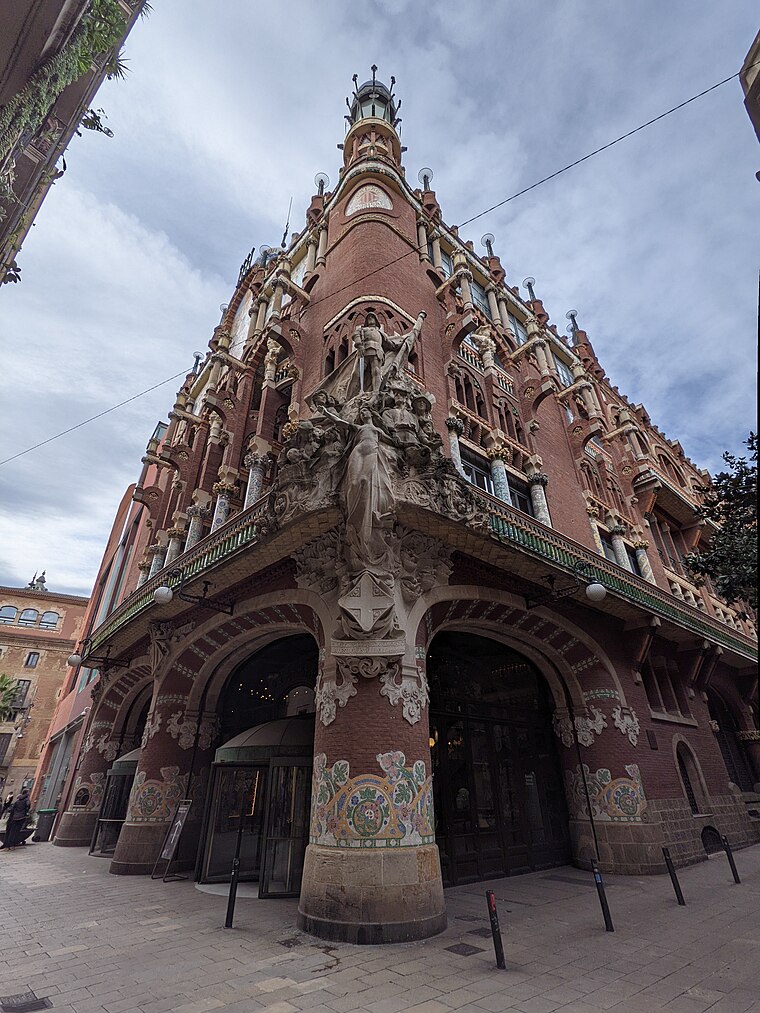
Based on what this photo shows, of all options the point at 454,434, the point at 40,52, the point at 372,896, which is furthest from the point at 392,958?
the point at 40,52

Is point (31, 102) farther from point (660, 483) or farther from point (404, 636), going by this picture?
point (660, 483)

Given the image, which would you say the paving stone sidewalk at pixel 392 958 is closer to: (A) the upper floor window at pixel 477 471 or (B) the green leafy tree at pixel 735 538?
(B) the green leafy tree at pixel 735 538

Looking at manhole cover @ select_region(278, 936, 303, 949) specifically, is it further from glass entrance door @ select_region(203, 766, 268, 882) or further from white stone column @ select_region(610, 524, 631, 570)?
white stone column @ select_region(610, 524, 631, 570)

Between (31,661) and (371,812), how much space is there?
46389mm

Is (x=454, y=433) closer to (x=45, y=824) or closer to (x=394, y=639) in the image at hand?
(x=394, y=639)

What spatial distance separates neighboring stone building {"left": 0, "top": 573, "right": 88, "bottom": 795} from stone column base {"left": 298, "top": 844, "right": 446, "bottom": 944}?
4088 centimetres

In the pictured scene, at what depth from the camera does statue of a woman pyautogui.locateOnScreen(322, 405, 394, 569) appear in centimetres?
864

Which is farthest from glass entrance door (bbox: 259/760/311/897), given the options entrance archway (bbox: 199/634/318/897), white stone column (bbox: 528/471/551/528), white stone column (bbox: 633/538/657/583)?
white stone column (bbox: 633/538/657/583)

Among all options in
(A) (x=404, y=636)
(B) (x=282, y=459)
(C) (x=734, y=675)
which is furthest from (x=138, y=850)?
(C) (x=734, y=675)

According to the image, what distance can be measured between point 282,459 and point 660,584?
18.4 meters

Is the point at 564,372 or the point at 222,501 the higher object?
the point at 564,372

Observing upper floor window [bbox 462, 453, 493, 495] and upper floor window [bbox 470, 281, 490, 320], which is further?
upper floor window [bbox 470, 281, 490, 320]

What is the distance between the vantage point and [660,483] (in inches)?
932

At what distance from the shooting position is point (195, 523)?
686 inches
